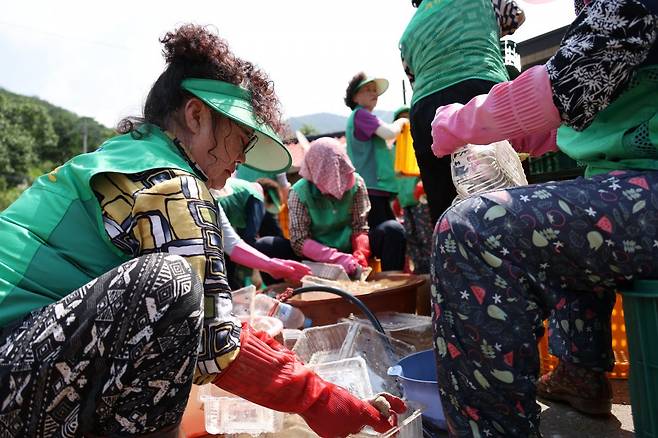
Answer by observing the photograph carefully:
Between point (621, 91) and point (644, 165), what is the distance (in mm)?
A: 168

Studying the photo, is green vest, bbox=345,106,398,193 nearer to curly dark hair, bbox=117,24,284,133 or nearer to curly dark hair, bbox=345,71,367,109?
curly dark hair, bbox=345,71,367,109

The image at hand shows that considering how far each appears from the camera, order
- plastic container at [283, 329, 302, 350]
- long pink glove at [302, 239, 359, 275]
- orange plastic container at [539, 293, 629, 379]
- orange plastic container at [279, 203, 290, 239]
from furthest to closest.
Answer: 1. orange plastic container at [279, 203, 290, 239]
2. long pink glove at [302, 239, 359, 275]
3. plastic container at [283, 329, 302, 350]
4. orange plastic container at [539, 293, 629, 379]

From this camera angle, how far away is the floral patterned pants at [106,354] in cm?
96

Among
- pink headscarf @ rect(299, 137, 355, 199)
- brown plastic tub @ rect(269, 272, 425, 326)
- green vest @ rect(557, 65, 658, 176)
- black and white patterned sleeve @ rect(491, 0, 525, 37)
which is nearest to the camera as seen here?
green vest @ rect(557, 65, 658, 176)

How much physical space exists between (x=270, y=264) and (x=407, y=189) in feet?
4.79

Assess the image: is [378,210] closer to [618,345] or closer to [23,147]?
Result: [618,345]

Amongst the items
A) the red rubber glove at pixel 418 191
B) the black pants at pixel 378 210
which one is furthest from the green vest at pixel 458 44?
the black pants at pixel 378 210

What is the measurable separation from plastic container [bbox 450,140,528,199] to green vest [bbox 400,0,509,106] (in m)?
0.64

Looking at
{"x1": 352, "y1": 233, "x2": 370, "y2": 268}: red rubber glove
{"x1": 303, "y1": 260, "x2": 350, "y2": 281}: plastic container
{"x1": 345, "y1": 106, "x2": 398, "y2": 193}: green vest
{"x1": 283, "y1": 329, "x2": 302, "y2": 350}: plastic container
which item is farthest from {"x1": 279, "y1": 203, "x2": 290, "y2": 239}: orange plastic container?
{"x1": 283, "y1": 329, "x2": 302, "y2": 350}: plastic container

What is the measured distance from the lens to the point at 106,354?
38.8 inches

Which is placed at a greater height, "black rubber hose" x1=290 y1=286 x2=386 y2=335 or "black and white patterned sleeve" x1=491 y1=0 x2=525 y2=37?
"black and white patterned sleeve" x1=491 y1=0 x2=525 y2=37

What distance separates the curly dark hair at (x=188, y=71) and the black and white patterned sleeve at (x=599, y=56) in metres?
0.72

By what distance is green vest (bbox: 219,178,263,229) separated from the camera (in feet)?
13.0

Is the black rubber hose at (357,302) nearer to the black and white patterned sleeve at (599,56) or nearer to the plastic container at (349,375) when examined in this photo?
the plastic container at (349,375)
